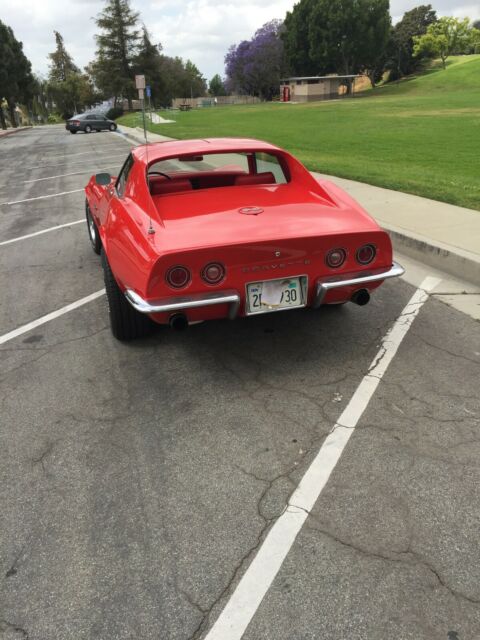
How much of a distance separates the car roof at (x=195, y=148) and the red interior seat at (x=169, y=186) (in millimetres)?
225

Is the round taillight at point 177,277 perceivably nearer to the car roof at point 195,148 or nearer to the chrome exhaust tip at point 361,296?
the chrome exhaust tip at point 361,296

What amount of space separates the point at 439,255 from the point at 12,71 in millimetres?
59401

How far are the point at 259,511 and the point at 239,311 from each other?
137 centimetres

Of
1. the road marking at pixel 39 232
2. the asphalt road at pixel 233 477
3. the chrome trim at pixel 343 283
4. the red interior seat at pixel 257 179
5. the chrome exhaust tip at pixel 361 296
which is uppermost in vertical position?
the red interior seat at pixel 257 179

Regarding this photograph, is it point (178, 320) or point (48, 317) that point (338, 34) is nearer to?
point (48, 317)

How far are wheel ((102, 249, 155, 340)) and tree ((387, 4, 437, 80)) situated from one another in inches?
4035

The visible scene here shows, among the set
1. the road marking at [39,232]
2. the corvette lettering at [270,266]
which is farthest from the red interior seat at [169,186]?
the road marking at [39,232]

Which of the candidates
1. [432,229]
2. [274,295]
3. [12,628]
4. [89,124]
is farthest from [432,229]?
[89,124]

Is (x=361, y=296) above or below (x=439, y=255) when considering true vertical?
above

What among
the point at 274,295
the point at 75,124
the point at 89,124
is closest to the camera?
the point at 274,295

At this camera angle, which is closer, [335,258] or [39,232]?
[335,258]

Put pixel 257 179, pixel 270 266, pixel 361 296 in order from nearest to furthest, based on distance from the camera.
Answer: pixel 270 266 → pixel 361 296 → pixel 257 179

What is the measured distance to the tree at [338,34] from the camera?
72.9 m

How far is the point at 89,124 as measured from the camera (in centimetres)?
3753
